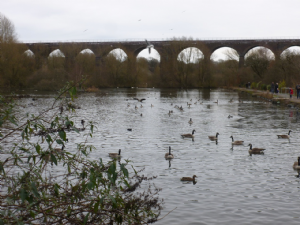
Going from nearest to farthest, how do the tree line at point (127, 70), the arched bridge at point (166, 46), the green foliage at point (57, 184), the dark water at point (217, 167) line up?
the green foliage at point (57, 184) → the dark water at point (217, 167) → the tree line at point (127, 70) → the arched bridge at point (166, 46)

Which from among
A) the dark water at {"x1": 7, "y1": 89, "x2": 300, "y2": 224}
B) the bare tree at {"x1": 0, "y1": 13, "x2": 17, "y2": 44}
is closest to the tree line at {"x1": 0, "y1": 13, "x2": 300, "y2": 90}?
the bare tree at {"x1": 0, "y1": 13, "x2": 17, "y2": 44}

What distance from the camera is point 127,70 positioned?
69.0m

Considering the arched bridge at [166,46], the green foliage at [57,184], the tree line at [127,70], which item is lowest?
the green foliage at [57,184]

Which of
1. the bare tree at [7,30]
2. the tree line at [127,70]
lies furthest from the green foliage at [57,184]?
the bare tree at [7,30]

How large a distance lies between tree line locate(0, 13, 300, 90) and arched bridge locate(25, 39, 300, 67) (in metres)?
0.37

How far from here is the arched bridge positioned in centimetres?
6636

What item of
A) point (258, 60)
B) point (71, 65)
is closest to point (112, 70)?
point (71, 65)

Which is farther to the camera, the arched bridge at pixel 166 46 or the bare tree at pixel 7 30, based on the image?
the arched bridge at pixel 166 46

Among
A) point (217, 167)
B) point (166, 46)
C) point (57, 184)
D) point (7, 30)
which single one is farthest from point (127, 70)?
point (57, 184)

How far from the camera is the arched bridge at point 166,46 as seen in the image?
218 ft

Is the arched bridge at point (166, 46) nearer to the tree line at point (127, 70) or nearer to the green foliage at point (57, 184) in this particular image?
the tree line at point (127, 70)

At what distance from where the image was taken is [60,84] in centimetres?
5422

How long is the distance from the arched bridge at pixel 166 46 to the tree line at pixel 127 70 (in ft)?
1.22

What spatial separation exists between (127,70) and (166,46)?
29.3ft
